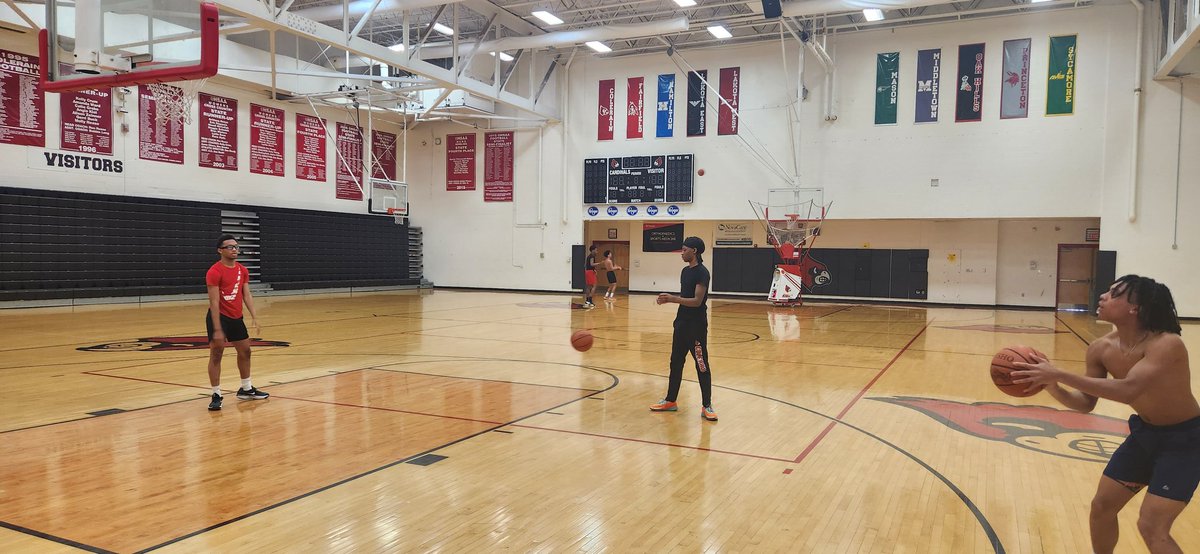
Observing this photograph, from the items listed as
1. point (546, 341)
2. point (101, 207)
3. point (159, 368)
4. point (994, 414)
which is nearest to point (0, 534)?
point (159, 368)

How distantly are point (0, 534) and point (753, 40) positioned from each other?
70.6ft

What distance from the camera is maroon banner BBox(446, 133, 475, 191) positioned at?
26344 mm

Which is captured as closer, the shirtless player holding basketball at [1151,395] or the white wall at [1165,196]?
the shirtless player holding basketball at [1151,395]

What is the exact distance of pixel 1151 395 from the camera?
9.28ft

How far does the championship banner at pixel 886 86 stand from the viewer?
67.0ft

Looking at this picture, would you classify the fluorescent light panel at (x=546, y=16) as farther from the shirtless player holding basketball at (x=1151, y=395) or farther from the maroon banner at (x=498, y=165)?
the shirtless player holding basketball at (x=1151, y=395)

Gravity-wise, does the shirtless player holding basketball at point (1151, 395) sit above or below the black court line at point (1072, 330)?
above

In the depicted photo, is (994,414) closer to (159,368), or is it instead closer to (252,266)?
(159,368)

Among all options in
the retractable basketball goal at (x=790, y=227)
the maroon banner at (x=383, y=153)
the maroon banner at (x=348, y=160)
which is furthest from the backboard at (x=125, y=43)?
the maroon banner at (x=383, y=153)

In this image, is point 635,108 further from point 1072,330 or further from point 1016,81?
point 1072,330

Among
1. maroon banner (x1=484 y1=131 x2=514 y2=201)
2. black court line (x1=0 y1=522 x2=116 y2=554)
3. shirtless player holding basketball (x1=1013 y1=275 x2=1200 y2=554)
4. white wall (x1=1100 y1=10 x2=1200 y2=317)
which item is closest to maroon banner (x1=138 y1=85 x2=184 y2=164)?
maroon banner (x1=484 y1=131 x2=514 y2=201)

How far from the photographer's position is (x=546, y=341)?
38.4 feet

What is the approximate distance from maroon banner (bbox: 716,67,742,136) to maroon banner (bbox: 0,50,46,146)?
1685 centimetres

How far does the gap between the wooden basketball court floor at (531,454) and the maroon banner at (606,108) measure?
48.0 ft
